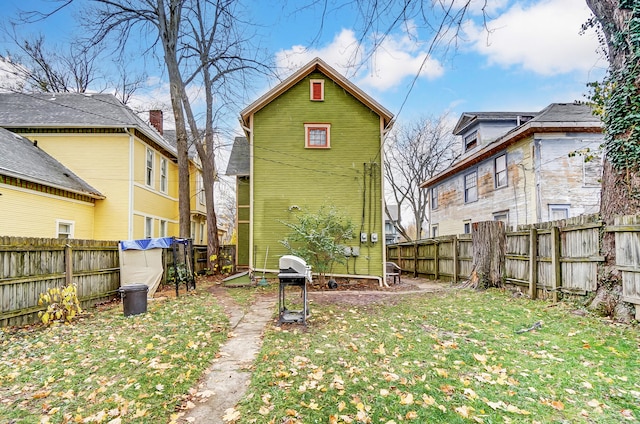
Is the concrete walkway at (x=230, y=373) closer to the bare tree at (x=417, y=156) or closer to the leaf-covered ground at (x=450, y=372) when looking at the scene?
the leaf-covered ground at (x=450, y=372)

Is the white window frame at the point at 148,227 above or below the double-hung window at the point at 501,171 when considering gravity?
below

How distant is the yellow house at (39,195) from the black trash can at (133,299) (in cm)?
599

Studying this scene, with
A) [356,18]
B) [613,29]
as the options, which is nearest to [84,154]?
[356,18]

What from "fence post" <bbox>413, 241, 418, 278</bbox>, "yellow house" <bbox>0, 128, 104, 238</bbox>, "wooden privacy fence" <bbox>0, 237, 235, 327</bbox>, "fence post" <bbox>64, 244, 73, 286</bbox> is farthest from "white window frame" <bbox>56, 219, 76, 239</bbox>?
"fence post" <bbox>413, 241, 418, 278</bbox>

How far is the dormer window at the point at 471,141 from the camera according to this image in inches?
727

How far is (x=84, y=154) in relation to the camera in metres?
14.2

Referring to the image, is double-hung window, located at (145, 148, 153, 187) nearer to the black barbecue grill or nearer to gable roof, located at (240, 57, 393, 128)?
gable roof, located at (240, 57, 393, 128)

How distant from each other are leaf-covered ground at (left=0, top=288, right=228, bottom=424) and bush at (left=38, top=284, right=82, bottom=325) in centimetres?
41

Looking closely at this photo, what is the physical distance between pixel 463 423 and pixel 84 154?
15.9 metres

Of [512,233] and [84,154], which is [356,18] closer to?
[512,233]

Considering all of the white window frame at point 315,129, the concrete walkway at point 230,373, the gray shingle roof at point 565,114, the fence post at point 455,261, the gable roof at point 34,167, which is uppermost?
the gray shingle roof at point 565,114

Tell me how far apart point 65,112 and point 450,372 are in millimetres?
16994

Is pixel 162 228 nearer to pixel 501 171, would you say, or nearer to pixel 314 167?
pixel 314 167

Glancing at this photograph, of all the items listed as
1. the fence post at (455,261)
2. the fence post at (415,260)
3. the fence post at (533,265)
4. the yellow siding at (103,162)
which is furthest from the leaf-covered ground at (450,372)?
the yellow siding at (103,162)
